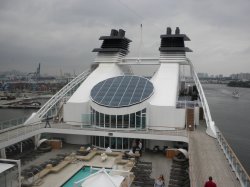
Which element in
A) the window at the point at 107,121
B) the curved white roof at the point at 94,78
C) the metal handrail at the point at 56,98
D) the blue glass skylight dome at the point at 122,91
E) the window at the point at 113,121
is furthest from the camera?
the curved white roof at the point at 94,78

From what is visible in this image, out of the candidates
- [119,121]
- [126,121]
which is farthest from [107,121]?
[126,121]

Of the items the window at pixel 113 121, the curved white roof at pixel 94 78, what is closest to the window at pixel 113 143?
the window at pixel 113 121

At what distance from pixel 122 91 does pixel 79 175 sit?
1165 cm

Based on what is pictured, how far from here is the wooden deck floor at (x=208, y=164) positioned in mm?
15560

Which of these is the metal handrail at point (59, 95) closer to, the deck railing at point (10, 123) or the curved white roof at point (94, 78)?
the curved white roof at point (94, 78)

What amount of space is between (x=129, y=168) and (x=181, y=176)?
3642 mm

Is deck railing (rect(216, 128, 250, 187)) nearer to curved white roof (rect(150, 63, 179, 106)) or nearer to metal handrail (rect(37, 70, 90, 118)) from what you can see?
curved white roof (rect(150, 63, 179, 106))

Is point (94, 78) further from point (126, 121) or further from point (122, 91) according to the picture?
point (126, 121)

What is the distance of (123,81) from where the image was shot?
32906 mm

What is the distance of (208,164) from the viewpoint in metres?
18.3

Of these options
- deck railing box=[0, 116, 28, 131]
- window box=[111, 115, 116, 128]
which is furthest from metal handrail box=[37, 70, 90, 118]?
window box=[111, 115, 116, 128]

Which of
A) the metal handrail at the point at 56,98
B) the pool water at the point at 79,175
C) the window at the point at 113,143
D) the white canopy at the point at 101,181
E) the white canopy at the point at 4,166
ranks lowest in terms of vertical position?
the pool water at the point at 79,175

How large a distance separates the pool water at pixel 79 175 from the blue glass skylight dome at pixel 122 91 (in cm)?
768

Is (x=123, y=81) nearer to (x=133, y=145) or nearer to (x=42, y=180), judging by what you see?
(x=133, y=145)
